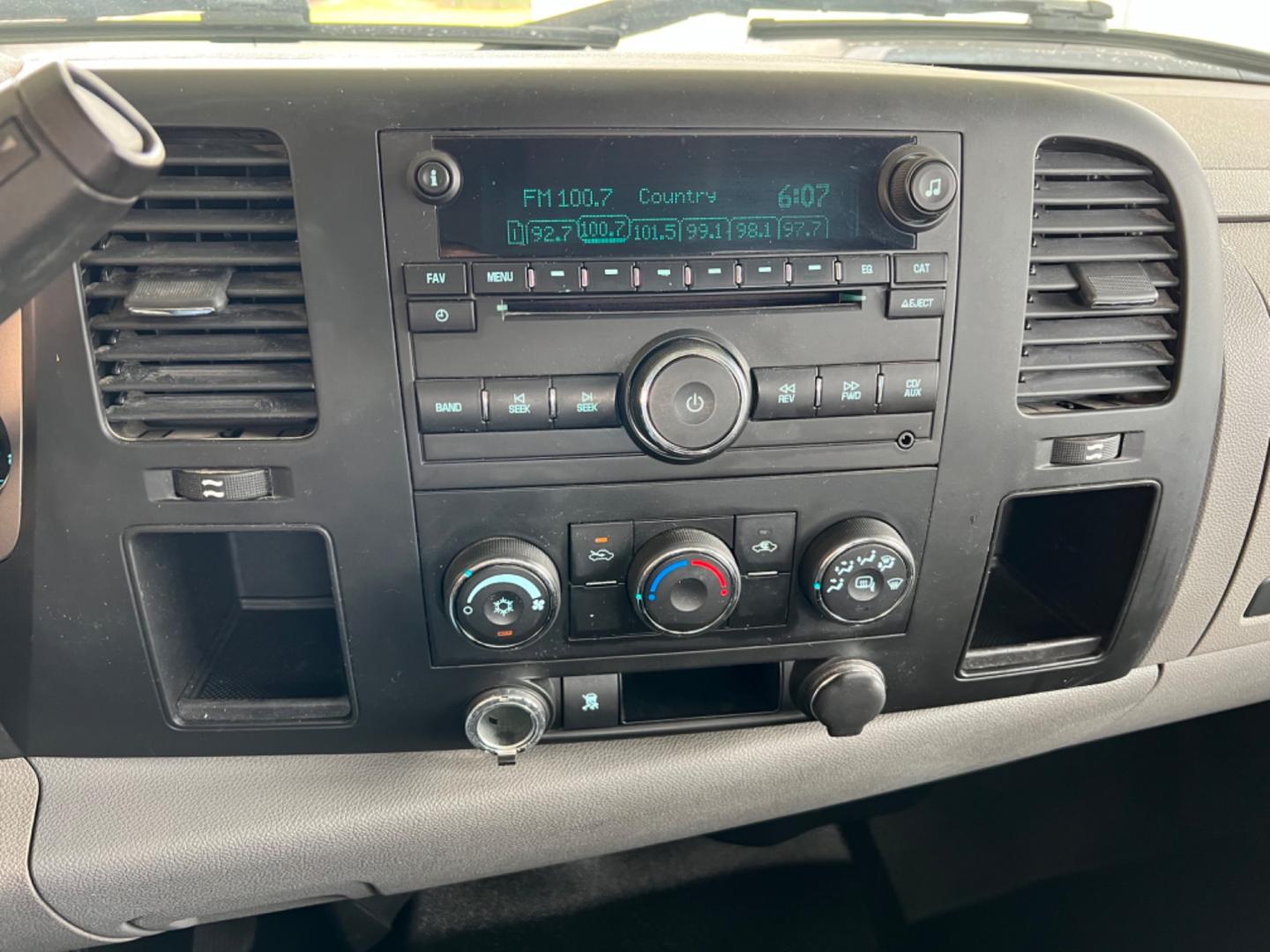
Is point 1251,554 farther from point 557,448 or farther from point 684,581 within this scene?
point 557,448

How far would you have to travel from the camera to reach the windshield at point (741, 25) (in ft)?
3.17

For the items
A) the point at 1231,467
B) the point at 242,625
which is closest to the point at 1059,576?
A: the point at 1231,467

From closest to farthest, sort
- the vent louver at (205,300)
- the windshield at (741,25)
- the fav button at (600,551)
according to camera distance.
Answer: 1. the vent louver at (205,300)
2. the fav button at (600,551)
3. the windshield at (741,25)

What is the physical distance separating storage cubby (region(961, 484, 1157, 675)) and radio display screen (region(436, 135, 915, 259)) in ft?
0.98

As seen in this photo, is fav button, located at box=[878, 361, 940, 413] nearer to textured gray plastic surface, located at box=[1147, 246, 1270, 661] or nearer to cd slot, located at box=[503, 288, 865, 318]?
cd slot, located at box=[503, 288, 865, 318]

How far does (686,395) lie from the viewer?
665 mm

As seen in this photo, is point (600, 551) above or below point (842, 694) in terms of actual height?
above

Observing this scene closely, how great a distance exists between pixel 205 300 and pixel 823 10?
0.80m

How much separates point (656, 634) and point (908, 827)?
88 cm

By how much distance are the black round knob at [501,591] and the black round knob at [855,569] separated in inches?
7.9

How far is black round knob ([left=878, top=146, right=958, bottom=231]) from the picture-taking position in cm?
66

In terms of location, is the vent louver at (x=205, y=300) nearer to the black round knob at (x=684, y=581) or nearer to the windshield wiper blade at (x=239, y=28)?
the black round knob at (x=684, y=581)

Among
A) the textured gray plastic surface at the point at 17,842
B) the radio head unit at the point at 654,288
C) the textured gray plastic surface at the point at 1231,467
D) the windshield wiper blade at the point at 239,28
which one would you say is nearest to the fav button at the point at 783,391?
the radio head unit at the point at 654,288

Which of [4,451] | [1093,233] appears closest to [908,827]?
[1093,233]
